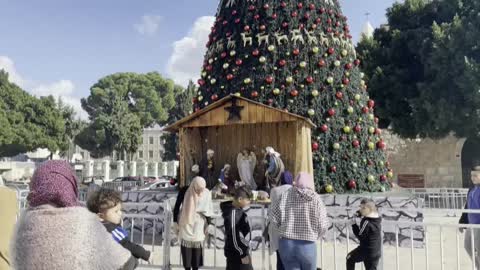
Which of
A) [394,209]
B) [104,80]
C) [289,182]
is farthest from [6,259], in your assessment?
[104,80]

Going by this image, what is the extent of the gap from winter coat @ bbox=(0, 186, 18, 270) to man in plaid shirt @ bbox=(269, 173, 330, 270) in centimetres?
231

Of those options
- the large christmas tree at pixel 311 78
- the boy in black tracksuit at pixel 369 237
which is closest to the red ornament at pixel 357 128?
the large christmas tree at pixel 311 78

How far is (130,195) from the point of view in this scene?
909 cm

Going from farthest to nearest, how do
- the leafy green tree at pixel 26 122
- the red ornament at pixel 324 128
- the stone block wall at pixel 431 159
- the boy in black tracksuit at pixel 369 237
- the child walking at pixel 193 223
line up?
the leafy green tree at pixel 26 122
the stone block wall at pixel 431 159
the red ornament at pixel 324 128
the child walking at pixel 193 223
the boy in black tracksuit at pixel 369 237

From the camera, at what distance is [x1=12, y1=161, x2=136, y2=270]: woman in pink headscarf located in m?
1.93

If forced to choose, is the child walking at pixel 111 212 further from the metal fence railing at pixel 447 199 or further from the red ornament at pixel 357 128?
the metal fence railing at pixel 447 199

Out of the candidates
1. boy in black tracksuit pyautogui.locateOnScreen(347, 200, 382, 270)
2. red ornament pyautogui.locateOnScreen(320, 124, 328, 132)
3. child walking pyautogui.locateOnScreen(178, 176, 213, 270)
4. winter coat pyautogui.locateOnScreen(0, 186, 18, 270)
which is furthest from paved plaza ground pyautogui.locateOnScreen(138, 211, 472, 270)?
winter coat pyautogui.locateOnScreen(0, 186, 18, 270)

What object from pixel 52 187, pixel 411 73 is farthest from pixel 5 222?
pixel 411 73

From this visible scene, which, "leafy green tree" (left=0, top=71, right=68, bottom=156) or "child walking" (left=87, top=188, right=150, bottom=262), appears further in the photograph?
"leafy green tree" (left=0, top=71, right=68, bottom=156)

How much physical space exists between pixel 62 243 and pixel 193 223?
120 inches

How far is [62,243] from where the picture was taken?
1945 mm

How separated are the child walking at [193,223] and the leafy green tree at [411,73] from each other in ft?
44.6

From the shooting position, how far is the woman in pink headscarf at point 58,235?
193cm

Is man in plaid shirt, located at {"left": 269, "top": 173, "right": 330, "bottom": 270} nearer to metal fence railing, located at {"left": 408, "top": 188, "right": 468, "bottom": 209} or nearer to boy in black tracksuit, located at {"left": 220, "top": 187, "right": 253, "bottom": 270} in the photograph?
boy in black tracksuit, located at {"left": 220, "top": 187, "right": 253, "bottom": 270}
